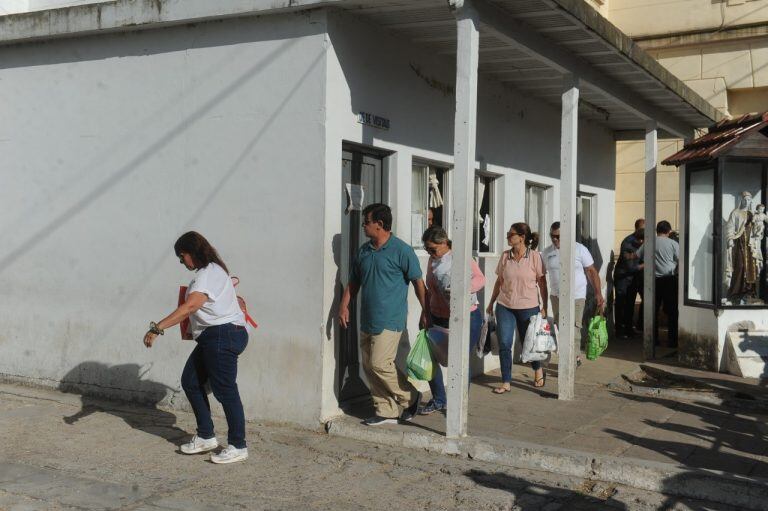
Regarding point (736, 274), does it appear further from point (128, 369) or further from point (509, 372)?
point (128, 369)

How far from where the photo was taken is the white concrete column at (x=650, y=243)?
450 inches

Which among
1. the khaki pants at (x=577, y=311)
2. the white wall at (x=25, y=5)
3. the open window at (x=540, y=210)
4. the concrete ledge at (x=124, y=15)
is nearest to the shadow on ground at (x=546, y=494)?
the concrete ledge at (x=124, y=15)

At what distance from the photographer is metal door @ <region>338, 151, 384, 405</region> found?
751 centimetres

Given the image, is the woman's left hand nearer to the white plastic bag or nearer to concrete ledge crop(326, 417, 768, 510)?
concrete ledge crop(326, 417, 768, 510)

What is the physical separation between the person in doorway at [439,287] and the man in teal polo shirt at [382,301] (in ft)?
1.38

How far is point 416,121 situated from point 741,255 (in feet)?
15.6

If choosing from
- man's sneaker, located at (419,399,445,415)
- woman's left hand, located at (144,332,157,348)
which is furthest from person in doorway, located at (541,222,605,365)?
woman's left hand, located at (144,332,157,348)

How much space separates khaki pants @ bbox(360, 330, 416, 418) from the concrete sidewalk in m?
0.22

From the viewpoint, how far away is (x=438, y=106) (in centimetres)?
880

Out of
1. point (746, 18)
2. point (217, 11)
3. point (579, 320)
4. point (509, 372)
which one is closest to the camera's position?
point (217, 11)

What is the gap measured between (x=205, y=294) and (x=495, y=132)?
5018 mm

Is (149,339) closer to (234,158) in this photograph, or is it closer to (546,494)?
(234,158)

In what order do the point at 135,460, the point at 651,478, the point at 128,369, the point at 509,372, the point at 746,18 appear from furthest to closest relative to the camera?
1. the point at 746,18
2. the point at 509,372
3. the point at 128,369
4. the point at 135,460
5. the point at 651,478

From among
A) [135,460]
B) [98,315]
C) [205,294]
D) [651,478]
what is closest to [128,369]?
[98,315]
